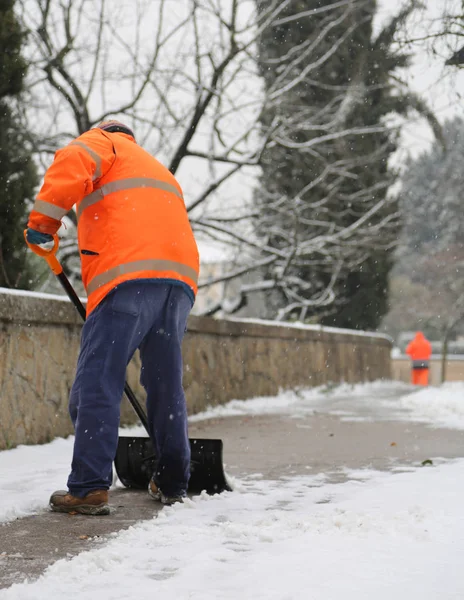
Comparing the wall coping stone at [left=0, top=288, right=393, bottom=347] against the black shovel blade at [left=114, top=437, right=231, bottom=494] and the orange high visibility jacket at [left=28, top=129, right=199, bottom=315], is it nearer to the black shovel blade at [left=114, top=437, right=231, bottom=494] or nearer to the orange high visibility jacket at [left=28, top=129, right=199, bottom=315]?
the black shovel blade at [left=114, top=437, right=231, bottom=494]

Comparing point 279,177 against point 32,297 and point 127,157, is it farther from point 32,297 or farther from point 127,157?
point 127,157

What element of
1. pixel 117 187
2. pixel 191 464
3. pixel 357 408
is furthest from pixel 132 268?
pixel 357 408

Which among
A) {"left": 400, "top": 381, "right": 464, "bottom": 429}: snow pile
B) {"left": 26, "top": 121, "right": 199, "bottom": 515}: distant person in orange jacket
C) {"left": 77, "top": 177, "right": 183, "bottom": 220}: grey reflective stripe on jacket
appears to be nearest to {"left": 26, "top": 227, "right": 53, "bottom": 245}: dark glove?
{"left": 26, "top": 121, "right": 199, "bottom": 515}: distant person in orange jacket

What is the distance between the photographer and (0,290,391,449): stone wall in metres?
5.32

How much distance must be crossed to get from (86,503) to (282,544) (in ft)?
3.41

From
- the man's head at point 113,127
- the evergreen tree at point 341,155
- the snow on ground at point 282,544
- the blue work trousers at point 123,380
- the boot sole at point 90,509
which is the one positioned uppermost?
the evergreen tree at point 341,155

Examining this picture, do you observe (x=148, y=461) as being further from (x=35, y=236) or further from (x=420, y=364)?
(x=420, y=364)

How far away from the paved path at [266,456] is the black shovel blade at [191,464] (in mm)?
91

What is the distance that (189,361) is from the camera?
8359 millimetres

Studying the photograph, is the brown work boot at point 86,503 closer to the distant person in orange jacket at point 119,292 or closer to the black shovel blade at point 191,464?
the distant person in orange jacket at point 119,292

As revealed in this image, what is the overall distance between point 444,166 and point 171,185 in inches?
2273

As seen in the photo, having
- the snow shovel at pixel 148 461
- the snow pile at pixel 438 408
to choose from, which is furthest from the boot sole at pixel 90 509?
the snow pile at pixel 438 408

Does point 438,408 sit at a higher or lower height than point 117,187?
lower

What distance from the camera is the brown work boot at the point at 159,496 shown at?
377cm
